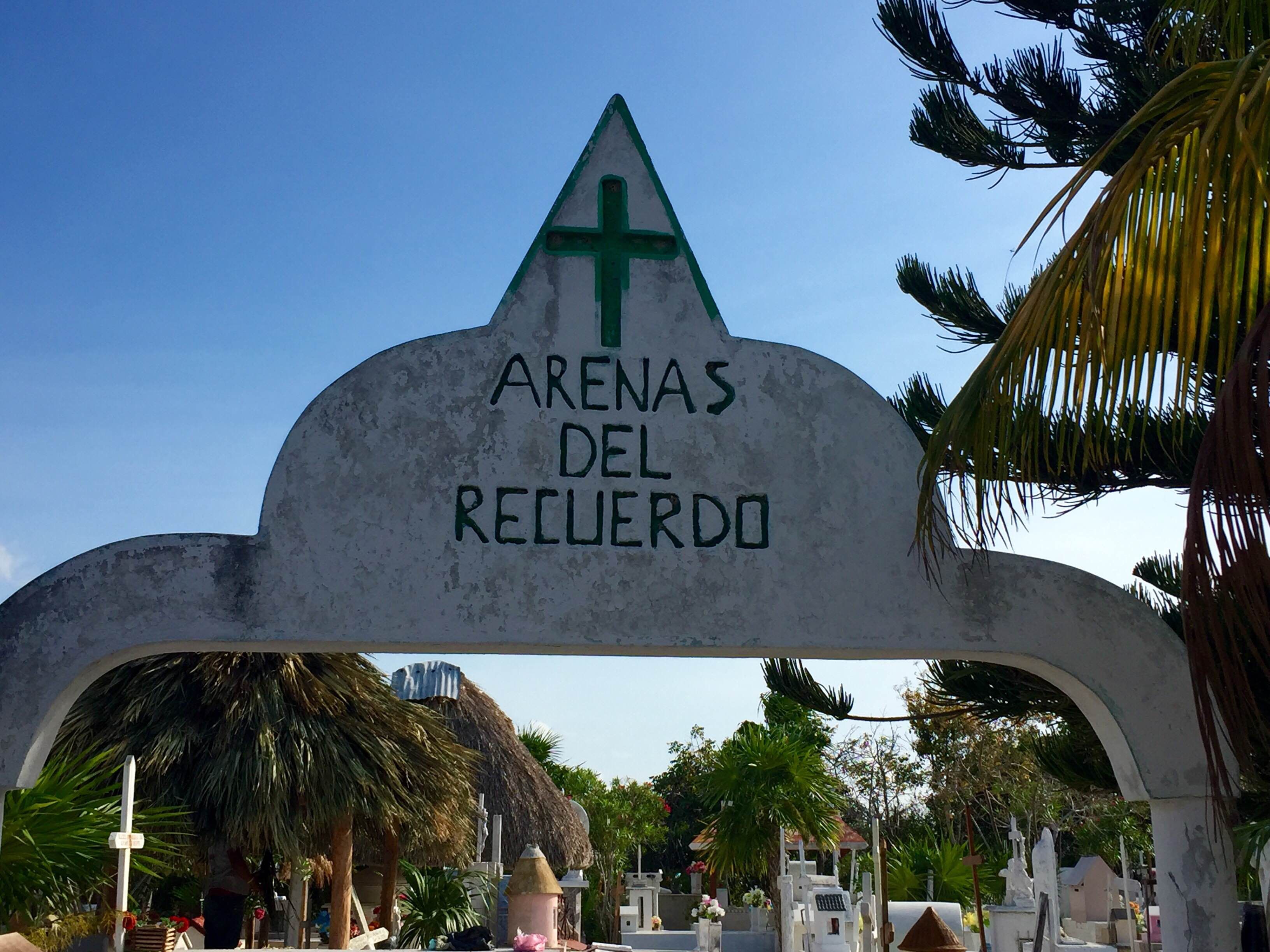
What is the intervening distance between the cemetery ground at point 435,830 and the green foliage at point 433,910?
0.12 feet

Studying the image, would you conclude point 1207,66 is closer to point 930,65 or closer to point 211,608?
point 211,608

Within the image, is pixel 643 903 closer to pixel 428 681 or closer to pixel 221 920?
pixel 428 681

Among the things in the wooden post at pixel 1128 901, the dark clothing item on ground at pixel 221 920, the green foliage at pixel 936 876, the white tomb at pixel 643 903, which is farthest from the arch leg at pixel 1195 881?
the white tomb at pixel 643 903

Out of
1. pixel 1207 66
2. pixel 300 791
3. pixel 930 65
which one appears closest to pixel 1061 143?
pixel 930 65

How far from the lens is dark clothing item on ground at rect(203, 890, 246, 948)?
37.3 feet

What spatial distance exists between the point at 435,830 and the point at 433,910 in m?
2.22

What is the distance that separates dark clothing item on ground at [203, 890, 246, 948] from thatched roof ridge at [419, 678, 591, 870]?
1087cm

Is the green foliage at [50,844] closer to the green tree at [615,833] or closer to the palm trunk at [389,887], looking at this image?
the palm trunk at [389,887]

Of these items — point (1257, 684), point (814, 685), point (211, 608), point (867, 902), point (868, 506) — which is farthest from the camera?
point (867, 902)

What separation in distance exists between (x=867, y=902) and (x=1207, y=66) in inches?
503

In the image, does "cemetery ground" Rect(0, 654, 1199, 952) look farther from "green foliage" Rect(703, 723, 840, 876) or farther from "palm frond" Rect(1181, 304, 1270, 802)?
"palm frond" Rect(1181, 304, 1270, 802)

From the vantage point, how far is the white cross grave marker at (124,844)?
303 inches

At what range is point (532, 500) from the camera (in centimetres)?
A: 557

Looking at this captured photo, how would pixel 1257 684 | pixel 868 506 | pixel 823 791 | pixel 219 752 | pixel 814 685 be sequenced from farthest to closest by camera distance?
pixel 823 791
pixel 219 752
pixel 814 685
pixel 1257 684
pixel 868 506
